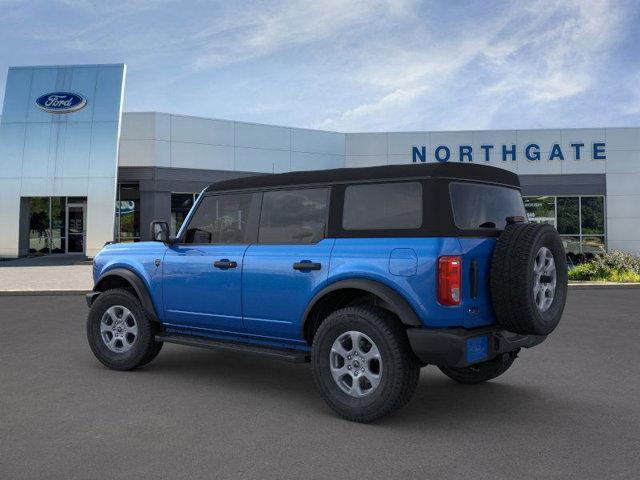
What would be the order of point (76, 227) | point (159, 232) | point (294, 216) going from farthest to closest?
point (76, 227), point (159, 232), point (294, 216)

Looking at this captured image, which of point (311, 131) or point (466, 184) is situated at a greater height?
point (311, 131)

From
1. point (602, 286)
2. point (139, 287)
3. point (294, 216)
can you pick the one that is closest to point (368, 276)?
point (294, 216)

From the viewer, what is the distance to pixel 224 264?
18.6 feet

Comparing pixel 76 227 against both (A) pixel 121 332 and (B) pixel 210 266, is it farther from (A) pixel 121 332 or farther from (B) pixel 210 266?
(B) pixel 210 266

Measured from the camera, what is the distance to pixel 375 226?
4926 millimetres

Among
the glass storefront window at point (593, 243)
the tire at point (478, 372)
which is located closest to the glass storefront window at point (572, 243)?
the glass storefront window at point (593, 243)

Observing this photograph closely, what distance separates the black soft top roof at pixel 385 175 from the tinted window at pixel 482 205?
79mm

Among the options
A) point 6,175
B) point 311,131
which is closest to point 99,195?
point 6,175

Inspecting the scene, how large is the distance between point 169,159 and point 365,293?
24.1 metres

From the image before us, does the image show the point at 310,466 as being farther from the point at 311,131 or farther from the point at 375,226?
the point at 311,131

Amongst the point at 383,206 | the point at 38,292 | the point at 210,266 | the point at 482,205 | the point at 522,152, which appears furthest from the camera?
the point at 522,152

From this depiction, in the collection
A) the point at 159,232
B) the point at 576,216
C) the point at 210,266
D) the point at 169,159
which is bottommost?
the point at 210,266

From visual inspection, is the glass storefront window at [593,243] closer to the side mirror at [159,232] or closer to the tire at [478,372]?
the tire at [478,372]

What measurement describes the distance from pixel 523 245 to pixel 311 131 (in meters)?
26.1
